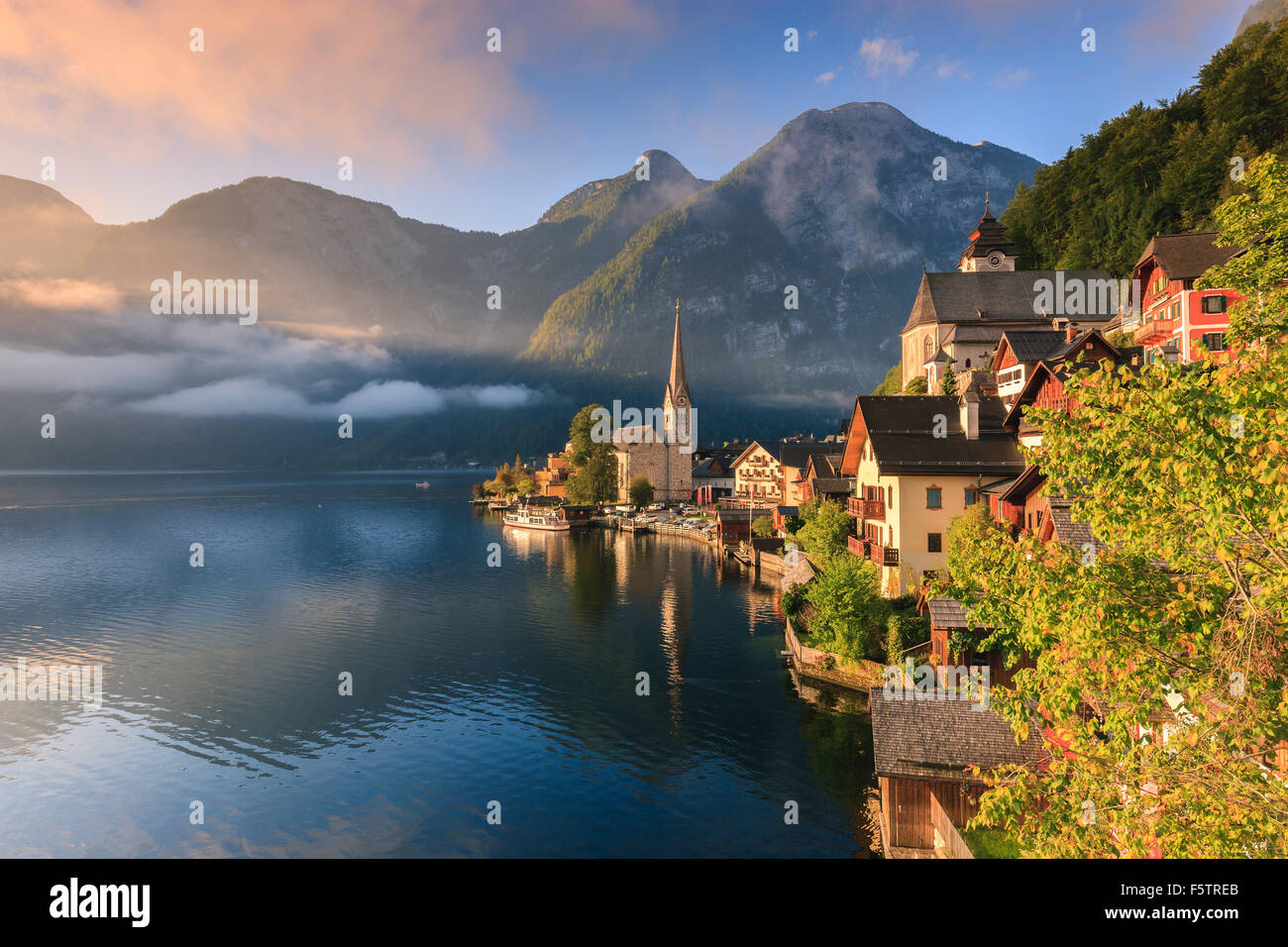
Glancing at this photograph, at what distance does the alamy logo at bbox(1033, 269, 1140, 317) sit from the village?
248mm

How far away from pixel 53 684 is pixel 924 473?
60.2m

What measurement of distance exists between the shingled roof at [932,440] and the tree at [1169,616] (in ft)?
117

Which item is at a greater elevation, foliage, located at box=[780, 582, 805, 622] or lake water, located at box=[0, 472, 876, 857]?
foliage, located at box=[780, 582, 805, 622]

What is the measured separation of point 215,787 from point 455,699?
47.0 feet

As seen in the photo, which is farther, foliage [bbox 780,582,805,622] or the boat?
the boat

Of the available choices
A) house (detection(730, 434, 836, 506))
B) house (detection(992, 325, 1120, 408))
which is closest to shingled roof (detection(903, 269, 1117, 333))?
house (detection(730, 434, 836, 506))

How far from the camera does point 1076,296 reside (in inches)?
3750

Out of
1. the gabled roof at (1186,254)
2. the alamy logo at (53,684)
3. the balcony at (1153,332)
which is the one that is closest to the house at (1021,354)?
the balcony at (1153,332)

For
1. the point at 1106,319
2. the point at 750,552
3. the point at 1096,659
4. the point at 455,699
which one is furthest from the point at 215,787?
the point at 1106,319

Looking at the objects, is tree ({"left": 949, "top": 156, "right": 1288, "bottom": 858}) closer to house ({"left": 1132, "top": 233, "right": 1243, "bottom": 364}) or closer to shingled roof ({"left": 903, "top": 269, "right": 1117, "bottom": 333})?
house ({"left": 1132, "top": 233, "right": 1243, "bottom": 364})

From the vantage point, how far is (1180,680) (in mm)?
11094

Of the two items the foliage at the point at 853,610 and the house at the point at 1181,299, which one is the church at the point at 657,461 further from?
the foliage at the point at 853,610
